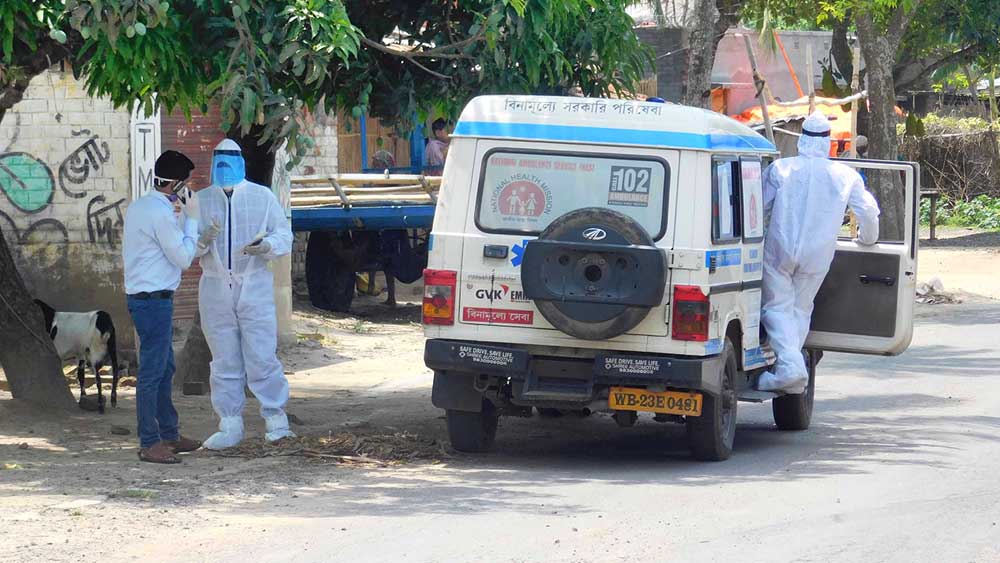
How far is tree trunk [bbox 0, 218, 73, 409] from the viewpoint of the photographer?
34.0 feet

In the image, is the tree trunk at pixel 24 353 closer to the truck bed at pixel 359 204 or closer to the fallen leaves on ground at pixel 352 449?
the fallen leaves on ground at pixel 352 449

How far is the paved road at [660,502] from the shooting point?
6359mm

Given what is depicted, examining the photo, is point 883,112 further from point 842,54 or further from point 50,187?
point 50,187

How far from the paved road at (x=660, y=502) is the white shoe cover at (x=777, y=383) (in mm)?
404

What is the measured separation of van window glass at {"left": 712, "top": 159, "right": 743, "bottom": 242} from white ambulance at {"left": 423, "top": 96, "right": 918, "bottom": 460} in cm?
1

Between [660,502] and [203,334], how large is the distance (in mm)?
5111

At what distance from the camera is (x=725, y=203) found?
339 inches

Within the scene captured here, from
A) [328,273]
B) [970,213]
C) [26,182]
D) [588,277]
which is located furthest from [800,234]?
[970,213]

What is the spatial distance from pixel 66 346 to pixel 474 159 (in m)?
4.08

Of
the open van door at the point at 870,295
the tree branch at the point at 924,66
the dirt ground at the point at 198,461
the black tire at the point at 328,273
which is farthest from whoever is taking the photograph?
the tree branch at the point at 924,66

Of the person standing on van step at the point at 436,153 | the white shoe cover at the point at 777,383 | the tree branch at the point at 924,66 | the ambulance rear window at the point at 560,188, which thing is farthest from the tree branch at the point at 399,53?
the tree branch at the point at 924,66

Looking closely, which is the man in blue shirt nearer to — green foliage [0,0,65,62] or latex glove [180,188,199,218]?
latex glove [180,188,199,218]

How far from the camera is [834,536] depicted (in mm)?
6629

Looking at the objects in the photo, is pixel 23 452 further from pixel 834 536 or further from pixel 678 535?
pixel 834 536
